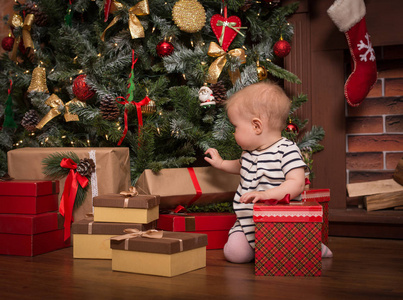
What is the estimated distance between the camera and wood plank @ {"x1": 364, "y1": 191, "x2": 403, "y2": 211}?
2.31 m

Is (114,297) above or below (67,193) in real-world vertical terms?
below

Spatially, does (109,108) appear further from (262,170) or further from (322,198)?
(322,198)

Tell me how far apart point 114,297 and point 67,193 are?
77cm

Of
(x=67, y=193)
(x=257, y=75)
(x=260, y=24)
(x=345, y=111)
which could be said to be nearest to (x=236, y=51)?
(x=257, y=75)

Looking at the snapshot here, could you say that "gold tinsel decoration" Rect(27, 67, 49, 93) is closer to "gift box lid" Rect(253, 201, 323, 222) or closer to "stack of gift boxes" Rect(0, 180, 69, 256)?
"stack of gift boxes" Rect(0, 180, 69, 256)

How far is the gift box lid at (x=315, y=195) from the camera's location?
6.37 ft

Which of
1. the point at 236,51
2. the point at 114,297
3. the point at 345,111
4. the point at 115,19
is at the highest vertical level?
the point at 115,19

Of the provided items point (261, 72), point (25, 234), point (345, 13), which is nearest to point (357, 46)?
point (345, 13)

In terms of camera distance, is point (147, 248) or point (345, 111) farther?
point (345, 111)

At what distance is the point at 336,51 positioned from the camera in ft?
7.98

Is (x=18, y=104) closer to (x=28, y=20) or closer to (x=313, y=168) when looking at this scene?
(x=28, y=20)

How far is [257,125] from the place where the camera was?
68.6 inches

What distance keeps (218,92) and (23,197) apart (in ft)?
3.11

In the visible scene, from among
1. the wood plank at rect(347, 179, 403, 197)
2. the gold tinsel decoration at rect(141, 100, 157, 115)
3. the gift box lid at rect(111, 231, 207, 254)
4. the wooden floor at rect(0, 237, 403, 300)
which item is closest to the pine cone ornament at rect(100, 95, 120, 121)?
the gold tinsel decoration at rect(141, 100, 157, 115)
